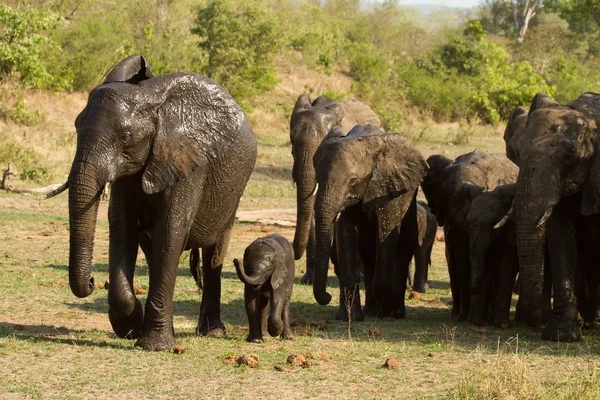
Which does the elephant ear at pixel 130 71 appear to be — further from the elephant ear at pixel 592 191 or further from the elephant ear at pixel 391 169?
the elephant ear at pixel 592 191

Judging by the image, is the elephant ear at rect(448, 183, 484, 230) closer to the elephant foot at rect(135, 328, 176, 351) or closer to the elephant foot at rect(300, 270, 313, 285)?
the elephant foot at rect(300, 270, 313, 285)

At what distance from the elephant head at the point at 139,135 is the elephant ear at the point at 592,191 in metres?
3.15

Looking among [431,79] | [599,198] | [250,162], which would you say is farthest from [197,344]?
[431,79]

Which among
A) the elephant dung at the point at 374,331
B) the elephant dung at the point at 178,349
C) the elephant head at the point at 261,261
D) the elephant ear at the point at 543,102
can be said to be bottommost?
the elephant dung at the point at 374,331

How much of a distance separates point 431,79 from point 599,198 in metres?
34.6

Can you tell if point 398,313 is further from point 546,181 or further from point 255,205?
point 255,205

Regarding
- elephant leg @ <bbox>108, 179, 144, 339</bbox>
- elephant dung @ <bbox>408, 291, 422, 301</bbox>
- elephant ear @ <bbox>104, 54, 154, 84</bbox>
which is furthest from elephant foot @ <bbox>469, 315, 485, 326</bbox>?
elephant ear @ <bbox>104, 54, 154, 84</bbox>

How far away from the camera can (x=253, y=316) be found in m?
9.16

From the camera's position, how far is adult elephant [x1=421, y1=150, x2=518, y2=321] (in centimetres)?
1127

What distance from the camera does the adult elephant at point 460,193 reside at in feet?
37.0

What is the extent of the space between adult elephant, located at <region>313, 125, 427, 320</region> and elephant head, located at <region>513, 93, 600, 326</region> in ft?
5.63

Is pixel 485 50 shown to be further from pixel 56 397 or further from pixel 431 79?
pixel 56 397

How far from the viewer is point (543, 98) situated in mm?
11820

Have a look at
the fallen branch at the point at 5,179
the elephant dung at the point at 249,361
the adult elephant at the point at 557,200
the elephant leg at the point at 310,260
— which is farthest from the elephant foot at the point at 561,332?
the fallen branch at the point at 5,179
